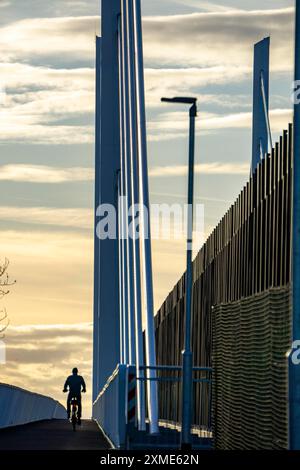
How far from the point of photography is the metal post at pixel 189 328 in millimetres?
26095

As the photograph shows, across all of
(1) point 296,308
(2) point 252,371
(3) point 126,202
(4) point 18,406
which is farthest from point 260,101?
(1) point 296,308

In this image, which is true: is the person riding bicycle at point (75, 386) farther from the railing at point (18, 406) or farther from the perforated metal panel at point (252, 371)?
the perforated metal panel at point (252, 371)

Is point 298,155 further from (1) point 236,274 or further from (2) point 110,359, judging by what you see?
(2) point 110,359

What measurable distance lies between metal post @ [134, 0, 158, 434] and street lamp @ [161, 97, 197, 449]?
121 inches

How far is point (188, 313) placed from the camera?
27.6m

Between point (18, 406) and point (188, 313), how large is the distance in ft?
69.6

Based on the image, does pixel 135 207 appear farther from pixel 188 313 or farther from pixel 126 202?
pixel 188 313

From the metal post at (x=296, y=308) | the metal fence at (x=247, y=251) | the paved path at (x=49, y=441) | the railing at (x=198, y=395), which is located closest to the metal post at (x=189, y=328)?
the railing at (x=198, y=395)

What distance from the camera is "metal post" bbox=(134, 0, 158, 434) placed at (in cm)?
3156

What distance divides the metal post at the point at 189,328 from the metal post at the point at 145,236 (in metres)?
3.06
